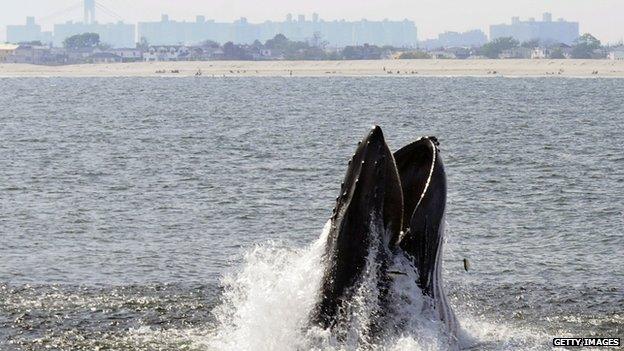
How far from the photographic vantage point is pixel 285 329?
14.8 meters

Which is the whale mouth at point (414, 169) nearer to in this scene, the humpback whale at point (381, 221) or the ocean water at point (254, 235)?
the humpback whale at point (381, 221)

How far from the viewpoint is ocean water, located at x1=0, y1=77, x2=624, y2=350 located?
60.1 feet

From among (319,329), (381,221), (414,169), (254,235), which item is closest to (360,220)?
(381,221)

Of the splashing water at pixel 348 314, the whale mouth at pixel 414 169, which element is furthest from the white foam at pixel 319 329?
the whale mouth at pixel 414 169

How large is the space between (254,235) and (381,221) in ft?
53.3

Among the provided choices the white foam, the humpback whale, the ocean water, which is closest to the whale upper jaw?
the humpback whale

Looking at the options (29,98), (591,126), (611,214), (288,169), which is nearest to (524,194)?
(611,214)

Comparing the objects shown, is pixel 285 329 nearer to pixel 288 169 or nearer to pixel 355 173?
pixel 355 173

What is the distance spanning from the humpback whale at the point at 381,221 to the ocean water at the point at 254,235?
0.31 meters

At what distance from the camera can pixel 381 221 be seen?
13148 millimetres

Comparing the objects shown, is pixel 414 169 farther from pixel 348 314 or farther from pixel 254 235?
pixel 254 235

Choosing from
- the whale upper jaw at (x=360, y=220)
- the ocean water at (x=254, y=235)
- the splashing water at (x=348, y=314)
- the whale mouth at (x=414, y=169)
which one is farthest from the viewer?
the ocean water at (x=254, y=235)

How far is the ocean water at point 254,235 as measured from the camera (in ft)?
60.1

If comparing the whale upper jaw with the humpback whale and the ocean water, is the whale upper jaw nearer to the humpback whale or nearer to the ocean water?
the humpback whale
